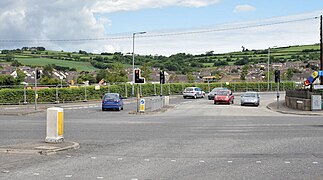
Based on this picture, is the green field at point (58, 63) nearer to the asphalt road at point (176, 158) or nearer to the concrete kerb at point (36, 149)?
the asphalt road at point (176, 158)

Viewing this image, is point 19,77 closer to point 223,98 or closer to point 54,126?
point 223,98

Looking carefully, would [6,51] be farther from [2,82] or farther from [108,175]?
[108,175]

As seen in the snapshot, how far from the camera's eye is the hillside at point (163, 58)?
123 meters

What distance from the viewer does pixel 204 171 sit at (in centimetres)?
1004

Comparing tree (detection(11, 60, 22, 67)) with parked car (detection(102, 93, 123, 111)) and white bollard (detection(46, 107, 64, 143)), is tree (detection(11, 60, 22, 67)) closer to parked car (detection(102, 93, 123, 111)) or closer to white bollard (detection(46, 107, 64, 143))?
parked car (detection(102, 93, 123, 111))

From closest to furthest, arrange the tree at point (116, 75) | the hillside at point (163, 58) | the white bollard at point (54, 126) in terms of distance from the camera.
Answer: the white bollard at point (54, 126), the tree at point (116, 75), the hillside at point (163, 58)

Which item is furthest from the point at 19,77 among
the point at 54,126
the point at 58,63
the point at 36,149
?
the point at 36,149

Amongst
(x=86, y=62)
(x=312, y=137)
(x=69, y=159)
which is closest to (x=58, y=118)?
(x=69, y=159)

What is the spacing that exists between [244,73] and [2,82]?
68.7m

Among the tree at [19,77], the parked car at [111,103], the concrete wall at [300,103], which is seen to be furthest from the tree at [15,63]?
the concrete wall at [300,103]

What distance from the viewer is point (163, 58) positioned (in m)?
178

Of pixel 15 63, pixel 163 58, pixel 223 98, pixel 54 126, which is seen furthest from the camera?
pixel 163 58

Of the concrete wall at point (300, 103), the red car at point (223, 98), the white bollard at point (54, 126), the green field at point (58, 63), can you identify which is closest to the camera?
the white bollard at point (54, 126)

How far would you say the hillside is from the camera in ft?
403
